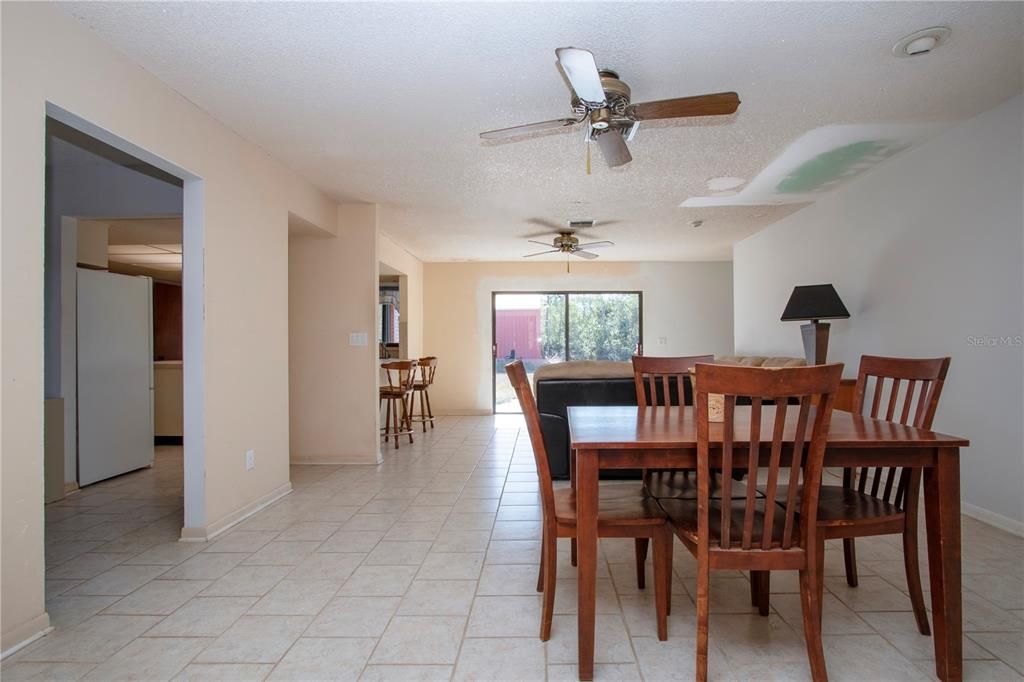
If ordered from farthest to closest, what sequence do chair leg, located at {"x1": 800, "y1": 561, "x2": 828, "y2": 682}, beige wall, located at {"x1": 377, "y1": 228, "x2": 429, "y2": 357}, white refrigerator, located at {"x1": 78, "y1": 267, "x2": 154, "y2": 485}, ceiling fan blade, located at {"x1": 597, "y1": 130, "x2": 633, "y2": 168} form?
beige wall, located at {"x1": 377, "y1": 228, "x2": 429, "y2": 357}, white refrigerator, located at {"x1": 78, "y1": 267, "x2": 154, "y2": 485}, ceiling fan blade, located at {"x1": 597, "y1": 130, "x2": 633, "y2": 168}, chair leg, located at {"x1": 800, "y1": 561, "x2": 828, "y2": 682}

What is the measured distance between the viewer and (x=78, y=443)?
3.94 metres

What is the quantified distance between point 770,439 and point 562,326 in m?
6.58

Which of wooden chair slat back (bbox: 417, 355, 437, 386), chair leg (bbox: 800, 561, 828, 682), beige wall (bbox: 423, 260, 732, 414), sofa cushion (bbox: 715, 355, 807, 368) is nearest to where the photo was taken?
chair leg (bbox: 800, 561, 828, 682)

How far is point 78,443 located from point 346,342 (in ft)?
6.94

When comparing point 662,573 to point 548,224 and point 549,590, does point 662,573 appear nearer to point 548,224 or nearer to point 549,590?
point 549,590

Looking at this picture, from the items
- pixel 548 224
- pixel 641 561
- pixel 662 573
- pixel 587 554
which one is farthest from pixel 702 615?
pixel 548 224

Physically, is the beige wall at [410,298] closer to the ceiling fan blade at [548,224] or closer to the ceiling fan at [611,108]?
the ceiling fan blade at [548,224]

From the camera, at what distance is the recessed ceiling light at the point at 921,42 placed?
7.04 feet

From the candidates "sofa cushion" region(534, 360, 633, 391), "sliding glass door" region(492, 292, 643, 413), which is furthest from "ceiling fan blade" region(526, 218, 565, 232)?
"sliding glass door" region(492, 292, 643, 413)

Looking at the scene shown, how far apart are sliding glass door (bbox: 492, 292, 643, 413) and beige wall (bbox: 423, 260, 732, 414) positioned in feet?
0.49

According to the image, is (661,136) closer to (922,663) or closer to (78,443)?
(922,663)

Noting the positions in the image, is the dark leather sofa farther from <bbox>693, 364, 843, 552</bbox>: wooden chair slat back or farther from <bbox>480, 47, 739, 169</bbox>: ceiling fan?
<bbox>693, 364, 843, 552</bbox>: wooden chair slat back

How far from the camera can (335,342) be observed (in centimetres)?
467

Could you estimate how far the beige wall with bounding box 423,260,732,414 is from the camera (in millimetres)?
8070
